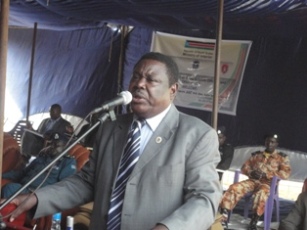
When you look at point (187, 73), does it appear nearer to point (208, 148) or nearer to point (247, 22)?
point (247, 22)

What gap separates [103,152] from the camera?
6.74ft

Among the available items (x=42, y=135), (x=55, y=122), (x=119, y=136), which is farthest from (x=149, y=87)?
(x=55, y=122)

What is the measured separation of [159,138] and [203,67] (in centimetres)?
613

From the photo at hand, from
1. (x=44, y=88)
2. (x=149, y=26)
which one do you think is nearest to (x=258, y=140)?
(x=149, y=26)

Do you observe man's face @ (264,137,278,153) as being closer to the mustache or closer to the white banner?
the white banner

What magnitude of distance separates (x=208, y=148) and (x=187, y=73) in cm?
629

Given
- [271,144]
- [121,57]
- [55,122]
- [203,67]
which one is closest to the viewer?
[271,144]

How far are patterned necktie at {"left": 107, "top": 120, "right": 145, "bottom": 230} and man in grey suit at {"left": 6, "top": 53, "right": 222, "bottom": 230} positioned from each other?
2 centimetres

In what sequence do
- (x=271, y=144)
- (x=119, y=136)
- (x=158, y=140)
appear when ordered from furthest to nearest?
(x=271, y=144) → (x=119, y=136) → (x=158, y=140)

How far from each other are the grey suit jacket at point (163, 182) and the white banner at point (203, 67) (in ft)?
18.7

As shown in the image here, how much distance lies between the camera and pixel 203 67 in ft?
26.2

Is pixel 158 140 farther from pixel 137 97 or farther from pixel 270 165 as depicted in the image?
pixel 270 165

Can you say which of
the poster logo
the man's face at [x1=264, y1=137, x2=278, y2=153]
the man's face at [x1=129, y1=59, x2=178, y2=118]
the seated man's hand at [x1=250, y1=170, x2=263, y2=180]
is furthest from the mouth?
the poster logo

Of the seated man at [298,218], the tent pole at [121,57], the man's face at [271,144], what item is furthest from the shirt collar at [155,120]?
the tent pole at [121,57]
